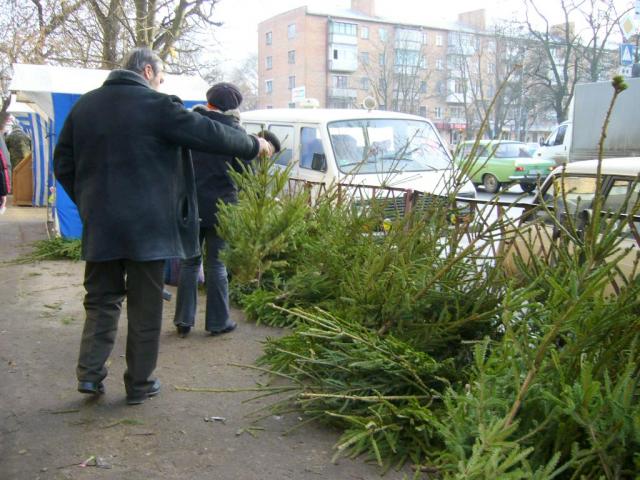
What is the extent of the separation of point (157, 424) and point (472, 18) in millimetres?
77353

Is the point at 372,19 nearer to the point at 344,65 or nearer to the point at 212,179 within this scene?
the point at 344,65

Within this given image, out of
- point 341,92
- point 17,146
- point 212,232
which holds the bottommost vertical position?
point 212,232

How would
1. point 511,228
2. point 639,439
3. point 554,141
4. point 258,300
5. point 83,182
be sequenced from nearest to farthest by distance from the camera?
point 639,439, point 83,182, point 511,228, point 258,300, point 554,141

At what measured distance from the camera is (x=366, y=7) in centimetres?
7319

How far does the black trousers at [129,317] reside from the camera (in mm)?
3463

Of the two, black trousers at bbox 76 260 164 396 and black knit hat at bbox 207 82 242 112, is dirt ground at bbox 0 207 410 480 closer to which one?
black trousers at bbox 76 260 164 396

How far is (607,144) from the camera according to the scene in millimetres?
16312

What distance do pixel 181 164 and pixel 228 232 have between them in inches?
45.9

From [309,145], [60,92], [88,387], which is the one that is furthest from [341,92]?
[88,387]

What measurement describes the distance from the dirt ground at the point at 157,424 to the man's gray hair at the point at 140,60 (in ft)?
5.60

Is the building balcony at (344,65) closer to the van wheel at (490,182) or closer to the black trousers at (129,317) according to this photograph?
the van wheel at (490,182)

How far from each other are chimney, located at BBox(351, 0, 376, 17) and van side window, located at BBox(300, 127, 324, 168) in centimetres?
6756

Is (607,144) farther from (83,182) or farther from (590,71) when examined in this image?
(590,71)

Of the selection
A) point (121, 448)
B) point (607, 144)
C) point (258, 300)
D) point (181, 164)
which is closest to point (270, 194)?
point (258, 300)
